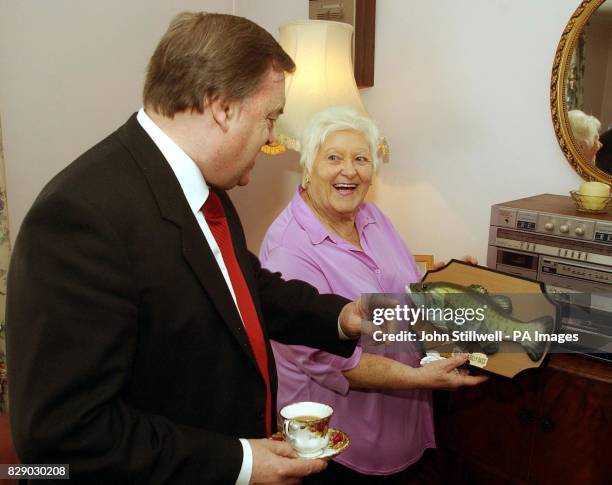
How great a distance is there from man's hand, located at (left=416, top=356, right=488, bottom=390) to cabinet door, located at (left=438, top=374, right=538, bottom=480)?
12 centimetres

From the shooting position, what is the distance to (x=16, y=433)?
792 millimetres

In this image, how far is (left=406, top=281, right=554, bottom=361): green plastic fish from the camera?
128 centimetres

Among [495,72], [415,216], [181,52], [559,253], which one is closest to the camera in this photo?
[181,52]

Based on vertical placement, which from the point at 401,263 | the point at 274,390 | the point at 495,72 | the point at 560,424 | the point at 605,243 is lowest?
the point at 560,424

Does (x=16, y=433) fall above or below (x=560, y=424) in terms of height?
above

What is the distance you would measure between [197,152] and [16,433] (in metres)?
0.53

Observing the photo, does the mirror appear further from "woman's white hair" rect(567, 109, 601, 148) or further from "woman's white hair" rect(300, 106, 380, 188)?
"woman's white hair" rect(300, 106, 380, 188)

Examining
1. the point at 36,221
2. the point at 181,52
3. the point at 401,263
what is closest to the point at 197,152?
the point at 181,52

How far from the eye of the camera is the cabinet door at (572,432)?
4.39 feet

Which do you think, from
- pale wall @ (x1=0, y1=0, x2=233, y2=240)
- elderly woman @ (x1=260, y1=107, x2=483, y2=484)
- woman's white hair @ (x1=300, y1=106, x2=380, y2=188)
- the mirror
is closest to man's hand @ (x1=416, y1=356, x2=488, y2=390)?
elderly woman @ (x1=260, y1=107, x2=483, y2=484)

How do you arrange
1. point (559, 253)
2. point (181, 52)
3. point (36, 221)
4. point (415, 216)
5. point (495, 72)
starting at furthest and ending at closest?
point (415, 216)
point (495, 72)
point (559, 253)
point (181, 52)
point (36, 221)

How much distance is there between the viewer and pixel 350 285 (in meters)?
1.57

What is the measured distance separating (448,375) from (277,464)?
0.59 m

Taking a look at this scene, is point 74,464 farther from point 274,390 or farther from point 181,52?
point 181,52
